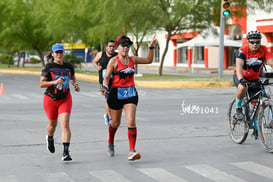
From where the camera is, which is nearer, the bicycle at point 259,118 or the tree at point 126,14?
the bicycle at point 259,118

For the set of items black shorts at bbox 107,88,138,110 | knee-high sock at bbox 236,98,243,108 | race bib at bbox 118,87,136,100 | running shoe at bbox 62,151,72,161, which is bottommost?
running shoe at bbox 62,151,72,161

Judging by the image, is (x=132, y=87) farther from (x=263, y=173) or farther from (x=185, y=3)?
(x=185, y=3)

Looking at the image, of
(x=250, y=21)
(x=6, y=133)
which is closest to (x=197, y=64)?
(x=250, y=21)

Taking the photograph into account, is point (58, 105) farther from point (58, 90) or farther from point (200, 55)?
point (200, 55)

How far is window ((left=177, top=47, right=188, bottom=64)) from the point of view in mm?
67375

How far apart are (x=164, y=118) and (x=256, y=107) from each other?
4.90 meters

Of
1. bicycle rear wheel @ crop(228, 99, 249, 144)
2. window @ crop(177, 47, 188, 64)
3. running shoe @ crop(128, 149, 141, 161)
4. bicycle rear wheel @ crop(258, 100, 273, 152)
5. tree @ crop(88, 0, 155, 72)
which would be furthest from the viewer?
window @ crop(177, 47, 188, 64)

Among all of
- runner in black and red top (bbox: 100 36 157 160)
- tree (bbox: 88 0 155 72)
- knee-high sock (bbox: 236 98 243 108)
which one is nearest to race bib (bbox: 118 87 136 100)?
runner in black and red top (bbox: 100 36 157 160)

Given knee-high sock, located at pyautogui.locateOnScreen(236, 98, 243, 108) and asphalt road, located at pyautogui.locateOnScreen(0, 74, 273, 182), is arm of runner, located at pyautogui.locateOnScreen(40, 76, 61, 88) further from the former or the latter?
knee-high sock, located at pyautogui.locateOnScreen(236, 98, 243, 108)

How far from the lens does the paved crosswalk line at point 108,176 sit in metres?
7.36

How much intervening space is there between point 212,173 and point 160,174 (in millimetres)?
648

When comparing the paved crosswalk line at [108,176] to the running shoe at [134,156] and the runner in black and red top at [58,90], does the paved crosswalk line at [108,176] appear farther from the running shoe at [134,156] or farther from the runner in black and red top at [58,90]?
the runner in black and red top at [58,90]

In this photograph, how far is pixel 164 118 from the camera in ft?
47.0

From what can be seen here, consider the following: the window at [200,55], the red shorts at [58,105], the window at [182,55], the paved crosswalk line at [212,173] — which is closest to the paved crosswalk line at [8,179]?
the red shorts at [58,105]
